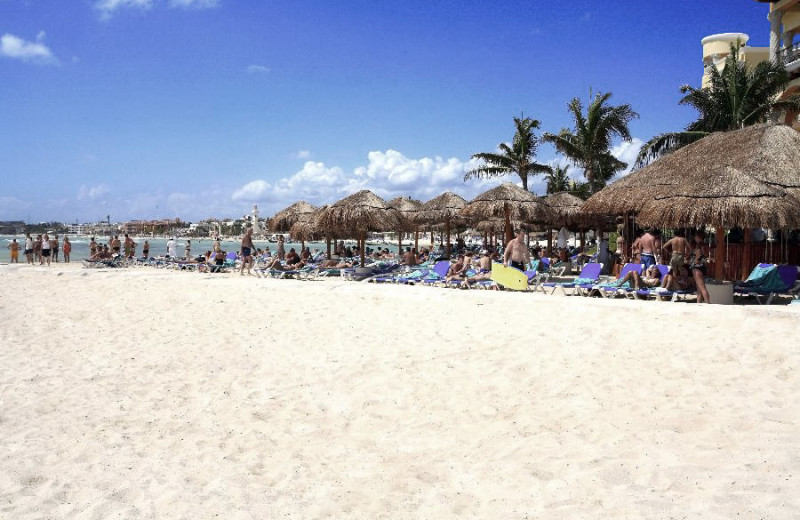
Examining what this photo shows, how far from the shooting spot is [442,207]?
57.3 ft

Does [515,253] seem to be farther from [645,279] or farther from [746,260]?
[746,260]

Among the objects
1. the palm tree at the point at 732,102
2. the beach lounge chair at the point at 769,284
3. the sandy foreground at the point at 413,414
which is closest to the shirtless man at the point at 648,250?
the beach lounge chair at the point at 769,284

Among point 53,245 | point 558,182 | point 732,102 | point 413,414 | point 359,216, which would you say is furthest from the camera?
point 558,182

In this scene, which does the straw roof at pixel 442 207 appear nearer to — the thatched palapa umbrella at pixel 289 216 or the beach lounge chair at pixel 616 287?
the thatched palapa umbrella at pixel 289 216

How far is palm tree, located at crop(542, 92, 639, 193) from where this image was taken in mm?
21016

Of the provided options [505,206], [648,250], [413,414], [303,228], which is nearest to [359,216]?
[505,206]

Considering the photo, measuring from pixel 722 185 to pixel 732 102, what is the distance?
9.73 meters

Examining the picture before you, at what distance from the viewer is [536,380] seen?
5.28 meters

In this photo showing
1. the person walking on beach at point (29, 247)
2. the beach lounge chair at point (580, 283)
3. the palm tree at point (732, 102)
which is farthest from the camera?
the person walking on beach at point (29, 247)

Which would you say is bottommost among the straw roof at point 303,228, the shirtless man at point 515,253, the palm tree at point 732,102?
the shirtless man at point 515,253

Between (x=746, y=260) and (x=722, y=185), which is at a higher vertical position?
(x=722, y=185)

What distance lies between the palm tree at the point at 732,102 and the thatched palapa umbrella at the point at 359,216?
8.93 m

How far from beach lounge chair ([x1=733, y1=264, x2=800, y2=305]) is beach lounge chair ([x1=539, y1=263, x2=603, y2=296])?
7.59 feet

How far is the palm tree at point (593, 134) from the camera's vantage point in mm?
21016
